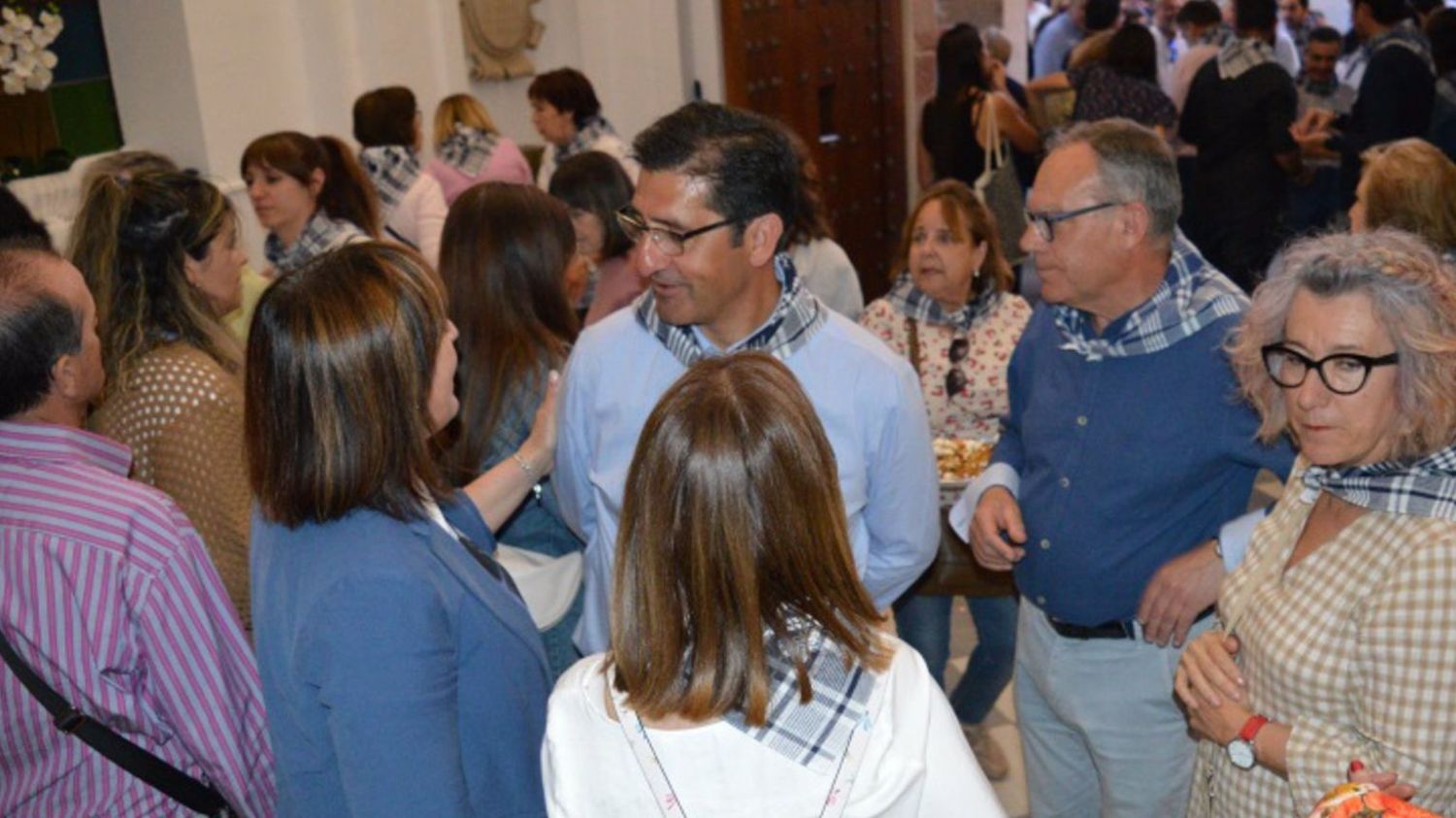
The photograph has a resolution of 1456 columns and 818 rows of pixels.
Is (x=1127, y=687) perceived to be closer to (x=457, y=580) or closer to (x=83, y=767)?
(x=457, y=580)

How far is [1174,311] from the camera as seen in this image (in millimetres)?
2795

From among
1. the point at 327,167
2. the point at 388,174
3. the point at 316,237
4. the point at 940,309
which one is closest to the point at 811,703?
the point at 940,309

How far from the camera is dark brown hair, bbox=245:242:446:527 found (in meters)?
2.04

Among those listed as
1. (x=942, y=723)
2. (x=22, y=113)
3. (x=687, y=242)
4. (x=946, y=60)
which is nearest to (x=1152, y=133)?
(x=687, y=242)

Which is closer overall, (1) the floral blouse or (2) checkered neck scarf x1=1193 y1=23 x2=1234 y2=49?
(1) the floral blouse

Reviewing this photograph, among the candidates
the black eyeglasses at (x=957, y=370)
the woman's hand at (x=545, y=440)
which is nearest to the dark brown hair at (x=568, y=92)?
the black eyeglasses at (x=957, y=370)

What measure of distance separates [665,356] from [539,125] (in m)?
4.69

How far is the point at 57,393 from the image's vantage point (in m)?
2.41

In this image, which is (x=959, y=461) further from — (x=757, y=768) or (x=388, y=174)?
(x=388, y=174)

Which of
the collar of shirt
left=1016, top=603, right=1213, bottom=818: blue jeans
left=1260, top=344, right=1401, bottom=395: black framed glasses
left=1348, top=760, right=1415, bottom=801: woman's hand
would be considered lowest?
left=1016, top=603, right=1213, bottom=818: blue jeans

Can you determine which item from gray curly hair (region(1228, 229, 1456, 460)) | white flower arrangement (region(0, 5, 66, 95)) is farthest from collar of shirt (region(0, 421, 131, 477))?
white flower arrangement (region(0, 5, 66, 95))

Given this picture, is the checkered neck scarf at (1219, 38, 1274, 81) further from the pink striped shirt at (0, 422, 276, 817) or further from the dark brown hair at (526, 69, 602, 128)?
the pink striped shirt at (0, 422, 276, 817)

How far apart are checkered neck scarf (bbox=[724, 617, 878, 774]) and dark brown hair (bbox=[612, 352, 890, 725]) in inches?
0.5

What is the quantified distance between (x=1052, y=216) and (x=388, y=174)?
4.25 meters
